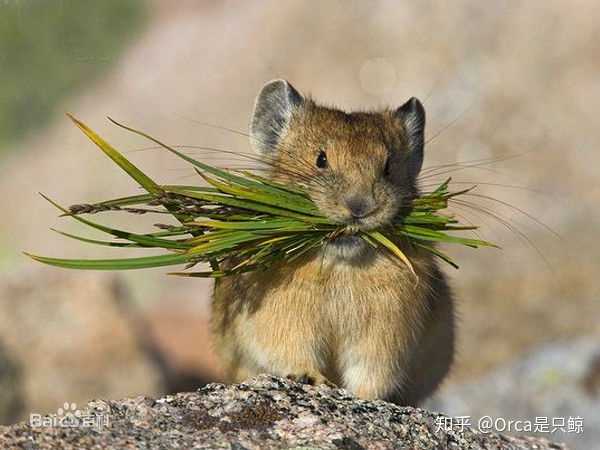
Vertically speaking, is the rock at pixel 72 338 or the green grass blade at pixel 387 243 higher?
the green grass blade at pixel 387 243

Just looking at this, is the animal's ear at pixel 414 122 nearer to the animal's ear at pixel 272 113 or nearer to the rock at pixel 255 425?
the animal's ear at pixel 272 113

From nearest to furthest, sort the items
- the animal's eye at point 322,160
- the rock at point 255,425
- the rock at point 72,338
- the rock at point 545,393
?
the rock at point 255,425, the animal's eye at point 322,160, the rock at point 545,393, the rock at point 72,338

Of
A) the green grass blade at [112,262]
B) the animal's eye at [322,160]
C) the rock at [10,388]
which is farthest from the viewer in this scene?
the rock at [10,388]

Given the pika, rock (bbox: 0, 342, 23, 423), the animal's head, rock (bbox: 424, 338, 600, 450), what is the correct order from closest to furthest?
the animal's head
the pika
rock (bbox: 424, 338, 600, 450)
rock (bbox: 0, 342, 23, 423)

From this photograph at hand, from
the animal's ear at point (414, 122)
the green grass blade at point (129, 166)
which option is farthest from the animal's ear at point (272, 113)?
the green grass blade at point (129, 166)

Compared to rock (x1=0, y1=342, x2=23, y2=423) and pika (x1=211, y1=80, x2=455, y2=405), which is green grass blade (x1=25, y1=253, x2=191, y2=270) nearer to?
pika (x1=211, y1=80, x2=455, y2=405)

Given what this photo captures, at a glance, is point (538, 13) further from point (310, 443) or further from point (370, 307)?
point (310, 443)

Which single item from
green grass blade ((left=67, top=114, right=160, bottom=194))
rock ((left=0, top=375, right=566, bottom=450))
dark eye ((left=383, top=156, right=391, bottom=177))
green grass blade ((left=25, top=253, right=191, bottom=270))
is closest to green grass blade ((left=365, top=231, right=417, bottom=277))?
dark eye ((left=383, top=156, right=391, bottom=177))

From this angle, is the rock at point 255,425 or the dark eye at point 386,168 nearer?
the rock at point 255,425

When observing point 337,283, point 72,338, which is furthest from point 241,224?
point 72,338

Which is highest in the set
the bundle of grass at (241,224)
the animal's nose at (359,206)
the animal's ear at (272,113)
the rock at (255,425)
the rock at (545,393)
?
the animal's ear at (272,113)
